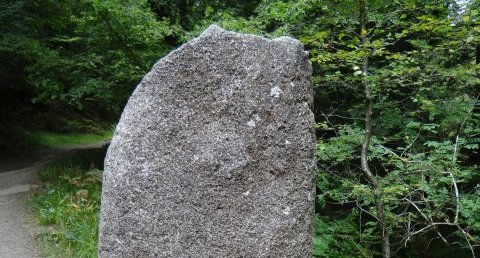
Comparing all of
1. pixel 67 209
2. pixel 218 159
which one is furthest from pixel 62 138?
pixel 218 159

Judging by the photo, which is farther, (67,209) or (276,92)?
(67,209)

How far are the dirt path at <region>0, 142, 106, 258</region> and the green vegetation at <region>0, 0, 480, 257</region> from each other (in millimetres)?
894

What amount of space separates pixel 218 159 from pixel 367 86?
2.16 meters

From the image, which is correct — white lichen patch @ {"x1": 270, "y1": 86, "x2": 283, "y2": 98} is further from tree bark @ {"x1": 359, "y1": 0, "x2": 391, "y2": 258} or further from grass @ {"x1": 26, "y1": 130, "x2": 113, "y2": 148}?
grass @ {"x1": 26, "y1": 130, "x2": 113, "y2": 148}

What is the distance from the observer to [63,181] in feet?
28.1

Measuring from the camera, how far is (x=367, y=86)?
14.9ft

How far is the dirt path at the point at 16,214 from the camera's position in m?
5.83

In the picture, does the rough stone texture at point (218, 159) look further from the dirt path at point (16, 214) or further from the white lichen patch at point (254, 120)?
the dirt path at point (16, 214)

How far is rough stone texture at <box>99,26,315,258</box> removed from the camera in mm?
2920

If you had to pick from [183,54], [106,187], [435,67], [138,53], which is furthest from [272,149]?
[138,53]

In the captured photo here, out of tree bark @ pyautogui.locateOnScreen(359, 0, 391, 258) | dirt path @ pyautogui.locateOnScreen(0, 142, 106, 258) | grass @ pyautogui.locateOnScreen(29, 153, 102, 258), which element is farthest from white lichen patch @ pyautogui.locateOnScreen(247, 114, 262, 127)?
dirt path @ pyautogui.locateOnScreen(0, 142, 106, 258)

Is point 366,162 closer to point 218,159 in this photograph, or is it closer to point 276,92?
point 276,92

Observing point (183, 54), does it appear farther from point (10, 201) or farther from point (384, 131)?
point (10, 201)

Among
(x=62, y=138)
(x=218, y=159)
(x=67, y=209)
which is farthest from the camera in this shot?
(x=62, y=138)
